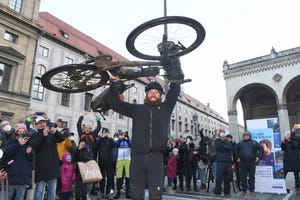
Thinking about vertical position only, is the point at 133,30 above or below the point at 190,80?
above

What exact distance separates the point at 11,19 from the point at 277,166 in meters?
23.6

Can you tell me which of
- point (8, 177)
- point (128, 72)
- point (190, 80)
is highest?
point (128, 72)

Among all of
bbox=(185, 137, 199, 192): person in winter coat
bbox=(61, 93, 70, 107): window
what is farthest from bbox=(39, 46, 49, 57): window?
bbox=(185, 137, 199, 192): person in winter coat

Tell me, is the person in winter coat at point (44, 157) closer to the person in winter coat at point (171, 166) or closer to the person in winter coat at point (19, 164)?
the person in winter coat at point (19, 164)

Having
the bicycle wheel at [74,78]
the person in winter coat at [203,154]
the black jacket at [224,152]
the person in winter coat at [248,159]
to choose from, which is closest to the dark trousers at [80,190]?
the bicycle wheel at [74,78]

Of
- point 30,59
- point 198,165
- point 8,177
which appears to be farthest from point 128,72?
point 30,59

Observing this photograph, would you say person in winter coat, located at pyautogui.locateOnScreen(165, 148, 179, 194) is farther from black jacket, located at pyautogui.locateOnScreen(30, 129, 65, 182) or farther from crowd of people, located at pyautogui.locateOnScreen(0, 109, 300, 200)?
black jacket, located at pyautogui.locateOnScreen(30, 129, 65, 182)

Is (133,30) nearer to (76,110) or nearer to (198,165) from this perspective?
(198,165)

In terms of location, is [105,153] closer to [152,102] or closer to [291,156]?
[152,102]

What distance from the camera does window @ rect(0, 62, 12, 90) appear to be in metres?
20.4

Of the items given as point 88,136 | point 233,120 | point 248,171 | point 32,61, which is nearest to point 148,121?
point 88,136

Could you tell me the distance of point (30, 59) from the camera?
73.5 feet

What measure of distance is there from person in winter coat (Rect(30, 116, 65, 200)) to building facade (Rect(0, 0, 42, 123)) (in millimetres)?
17339

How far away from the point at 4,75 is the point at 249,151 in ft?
69.8
